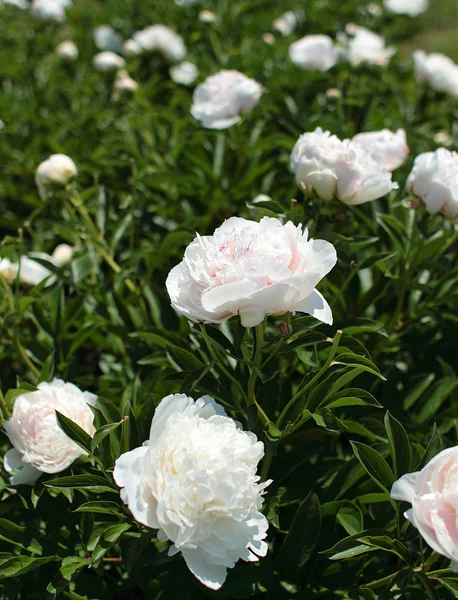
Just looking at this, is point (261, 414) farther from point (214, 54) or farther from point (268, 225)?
point (214, 54)

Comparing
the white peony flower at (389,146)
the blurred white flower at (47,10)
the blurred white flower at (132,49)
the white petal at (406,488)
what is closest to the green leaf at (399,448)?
the white petal at (406,488)

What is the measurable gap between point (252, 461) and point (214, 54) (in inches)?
90.3

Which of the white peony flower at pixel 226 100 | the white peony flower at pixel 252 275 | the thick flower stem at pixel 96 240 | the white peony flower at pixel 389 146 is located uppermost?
the white peony flower at pixel 252 275

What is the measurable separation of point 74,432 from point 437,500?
506 millimetres

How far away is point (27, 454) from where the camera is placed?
974 mm

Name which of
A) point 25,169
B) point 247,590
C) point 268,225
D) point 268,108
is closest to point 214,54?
point 268,108

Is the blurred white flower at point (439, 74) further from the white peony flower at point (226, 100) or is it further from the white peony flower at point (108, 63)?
the white peony flower at point (108, 63)

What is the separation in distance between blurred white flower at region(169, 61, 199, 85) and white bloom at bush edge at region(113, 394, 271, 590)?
1.95m

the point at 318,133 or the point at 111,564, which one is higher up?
the point at 318,133

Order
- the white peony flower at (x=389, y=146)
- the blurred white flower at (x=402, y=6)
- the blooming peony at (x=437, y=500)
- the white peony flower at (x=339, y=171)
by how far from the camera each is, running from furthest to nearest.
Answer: the blurred white flower at (x=402, y=6), the white peony flower at (x=389, y=146), the white peony flower at (x=339, y=171), the blooming peony at (x=437, y=500)

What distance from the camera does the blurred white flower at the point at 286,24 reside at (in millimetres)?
3089

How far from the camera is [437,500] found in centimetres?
74

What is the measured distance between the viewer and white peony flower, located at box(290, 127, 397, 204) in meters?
1.08

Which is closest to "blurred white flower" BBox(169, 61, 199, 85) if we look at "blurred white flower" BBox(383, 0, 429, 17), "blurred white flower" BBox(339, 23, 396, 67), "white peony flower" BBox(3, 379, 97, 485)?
"blurred white flower" BBox(339, 23, 396, 67)
